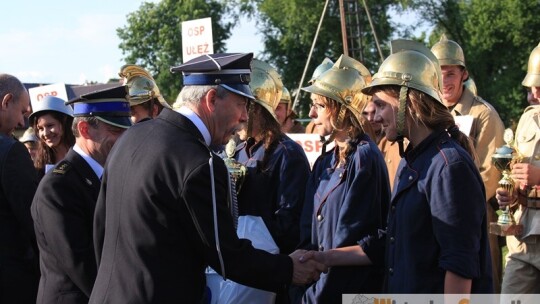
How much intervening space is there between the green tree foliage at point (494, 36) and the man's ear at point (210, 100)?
134 ft

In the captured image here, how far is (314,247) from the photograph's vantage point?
16.0 ft

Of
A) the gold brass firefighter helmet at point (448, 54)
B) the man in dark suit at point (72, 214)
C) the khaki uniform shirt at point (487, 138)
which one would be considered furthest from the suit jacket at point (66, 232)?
the gold brass firefighter helmet at point (448, 54)

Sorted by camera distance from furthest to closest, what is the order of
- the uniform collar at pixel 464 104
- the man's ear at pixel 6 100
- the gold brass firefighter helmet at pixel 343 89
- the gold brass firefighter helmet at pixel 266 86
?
the uniform collar at pixel 464 104 < the gold brass firefighter helmet at pixel 266 86 < the man's ear at pixel 6 100 < the gold brass firefighter helmet at pixel 343 89

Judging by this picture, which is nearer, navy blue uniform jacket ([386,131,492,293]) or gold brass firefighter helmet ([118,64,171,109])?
navy blue uniform jacket ([386,131,492,293])

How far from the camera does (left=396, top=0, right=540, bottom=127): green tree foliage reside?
44.7 metres

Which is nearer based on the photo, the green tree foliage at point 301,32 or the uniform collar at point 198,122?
the uniform collar at point 198,122

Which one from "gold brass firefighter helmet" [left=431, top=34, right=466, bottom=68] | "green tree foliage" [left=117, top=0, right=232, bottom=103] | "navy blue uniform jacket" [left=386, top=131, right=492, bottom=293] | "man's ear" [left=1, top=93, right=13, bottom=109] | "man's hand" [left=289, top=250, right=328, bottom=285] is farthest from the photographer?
"green tree foliage" [left=117, top=0, right=232, bottom=103]

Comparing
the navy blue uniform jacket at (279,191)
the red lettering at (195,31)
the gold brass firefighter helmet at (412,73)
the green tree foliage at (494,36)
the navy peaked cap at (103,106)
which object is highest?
the green tree foliage at (494,36)

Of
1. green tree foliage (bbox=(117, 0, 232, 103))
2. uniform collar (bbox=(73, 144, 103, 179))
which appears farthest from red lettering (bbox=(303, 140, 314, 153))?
green tree foliage (bbox=(117, 0, 232, 103))

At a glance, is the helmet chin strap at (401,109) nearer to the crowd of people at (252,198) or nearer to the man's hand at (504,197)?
the crowd of people at (252,198)

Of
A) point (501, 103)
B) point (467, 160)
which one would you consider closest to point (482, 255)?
point (467, 160)

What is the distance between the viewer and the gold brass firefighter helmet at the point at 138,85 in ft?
22.0

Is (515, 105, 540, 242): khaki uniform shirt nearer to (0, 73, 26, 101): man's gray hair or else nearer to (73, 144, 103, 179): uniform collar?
(73, 144, 103, 179): uniform collar

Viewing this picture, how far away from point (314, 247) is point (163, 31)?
49182mm
